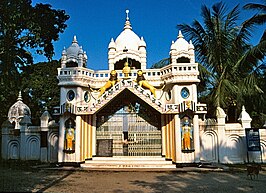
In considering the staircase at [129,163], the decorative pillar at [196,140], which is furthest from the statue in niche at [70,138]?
the decorative pillar at [196,140]

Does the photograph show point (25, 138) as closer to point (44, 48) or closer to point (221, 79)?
point (44, 48)

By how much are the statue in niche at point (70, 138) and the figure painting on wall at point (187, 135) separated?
641cm

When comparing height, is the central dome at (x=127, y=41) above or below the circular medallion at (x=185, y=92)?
above

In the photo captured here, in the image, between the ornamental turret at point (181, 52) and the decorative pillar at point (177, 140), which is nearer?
the decorative pillar at point (177, 140)

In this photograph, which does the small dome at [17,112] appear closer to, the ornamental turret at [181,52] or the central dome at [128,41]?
the central dome at [128,41]

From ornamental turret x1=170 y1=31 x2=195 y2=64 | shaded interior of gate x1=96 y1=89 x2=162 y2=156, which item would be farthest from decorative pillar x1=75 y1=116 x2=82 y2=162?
ornamental turret x1=170 y1=31 x2=195 y2=64

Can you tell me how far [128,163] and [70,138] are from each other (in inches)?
147

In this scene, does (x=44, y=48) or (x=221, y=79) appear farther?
(x=221, y=79)

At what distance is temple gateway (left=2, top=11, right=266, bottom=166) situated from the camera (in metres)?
16.0

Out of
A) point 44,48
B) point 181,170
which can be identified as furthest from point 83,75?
point 181,170

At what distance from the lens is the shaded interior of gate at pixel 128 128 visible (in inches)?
662

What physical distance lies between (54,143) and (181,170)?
8.60 meters

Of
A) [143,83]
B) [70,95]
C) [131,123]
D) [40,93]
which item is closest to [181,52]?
[143,83]

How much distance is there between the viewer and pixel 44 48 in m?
13.6
